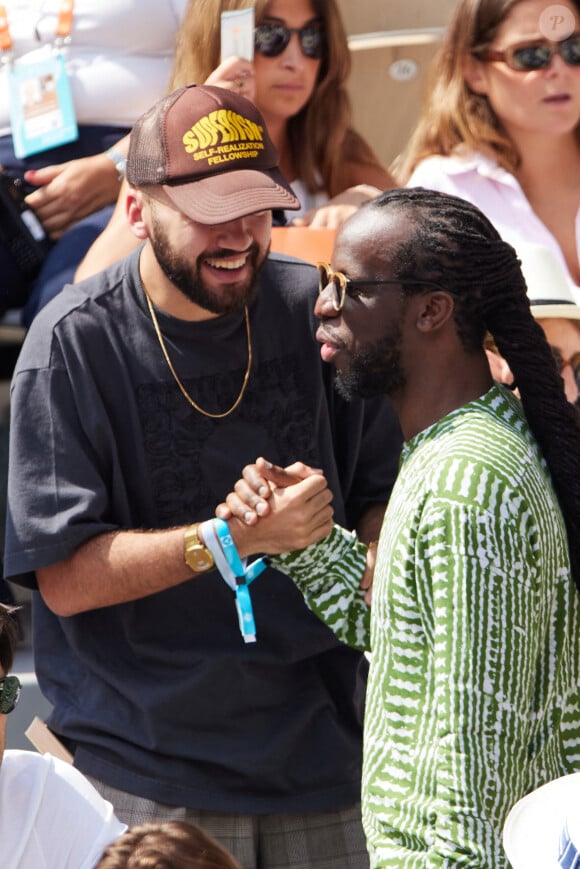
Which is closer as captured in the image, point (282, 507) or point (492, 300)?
point (492, 300)

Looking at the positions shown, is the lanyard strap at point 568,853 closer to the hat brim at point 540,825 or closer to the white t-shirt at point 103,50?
the hat brim at point 540,825

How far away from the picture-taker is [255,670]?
279 cm

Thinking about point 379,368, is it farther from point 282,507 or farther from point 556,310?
point 556,310

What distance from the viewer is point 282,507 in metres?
2.48

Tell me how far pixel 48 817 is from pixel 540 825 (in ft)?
3.30

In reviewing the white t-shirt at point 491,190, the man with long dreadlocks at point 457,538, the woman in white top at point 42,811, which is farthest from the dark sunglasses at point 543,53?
the woman in white top at point 42,811

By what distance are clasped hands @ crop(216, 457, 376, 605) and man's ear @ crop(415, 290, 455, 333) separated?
16.7 inches

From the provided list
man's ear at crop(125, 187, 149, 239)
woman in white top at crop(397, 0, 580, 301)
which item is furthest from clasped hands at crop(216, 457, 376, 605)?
woman in white top at crop(397, 0, 580, 301)

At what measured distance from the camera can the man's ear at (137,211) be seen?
2895 millimetres

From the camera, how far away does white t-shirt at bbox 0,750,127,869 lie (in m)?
2.33

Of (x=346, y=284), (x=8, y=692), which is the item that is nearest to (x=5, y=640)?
(x=8, y=692)

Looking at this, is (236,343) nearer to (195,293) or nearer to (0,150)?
(195,293)

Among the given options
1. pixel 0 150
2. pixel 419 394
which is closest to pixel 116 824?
pixel 419 394

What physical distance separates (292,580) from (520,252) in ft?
3.18
